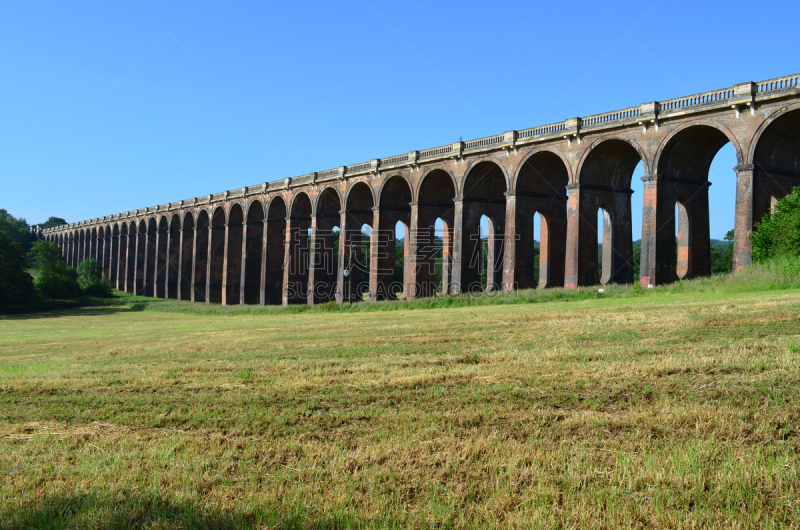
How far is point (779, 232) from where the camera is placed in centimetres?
2517

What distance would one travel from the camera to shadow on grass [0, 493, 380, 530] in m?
3.88

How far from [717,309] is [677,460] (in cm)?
1077

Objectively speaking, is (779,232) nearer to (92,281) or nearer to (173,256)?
(173,256)

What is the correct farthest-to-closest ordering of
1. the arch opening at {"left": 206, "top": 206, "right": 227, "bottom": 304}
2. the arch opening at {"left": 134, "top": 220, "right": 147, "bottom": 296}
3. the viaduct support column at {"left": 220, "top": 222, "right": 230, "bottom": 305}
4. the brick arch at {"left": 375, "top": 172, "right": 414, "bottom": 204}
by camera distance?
the arch opening at {"left": 134, "top": 220, "right": 147, "bottom": 296}, the arch opening at {"left": 206, "top": 206, "right": 227, "bottom": 304}, the viaduct support column at {"left": 220, "top": 222, "right": 230, "bottom": 305}, the brick arch at {"left": 375, "top": 172, "right": 414, "bottom": 204}

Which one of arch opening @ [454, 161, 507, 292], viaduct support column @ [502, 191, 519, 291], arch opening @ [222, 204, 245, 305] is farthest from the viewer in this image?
arch opening @ [222, 204, 245, 305]

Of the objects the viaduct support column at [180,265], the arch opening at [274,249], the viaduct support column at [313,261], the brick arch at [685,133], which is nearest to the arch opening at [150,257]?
the viaduct support column at [180,265]

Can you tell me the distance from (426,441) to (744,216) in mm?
27491

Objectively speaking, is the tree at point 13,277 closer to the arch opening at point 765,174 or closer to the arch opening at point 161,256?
the arch opening at point 161,256

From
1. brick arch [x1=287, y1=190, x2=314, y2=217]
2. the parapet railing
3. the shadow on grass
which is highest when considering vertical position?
the parapet railing

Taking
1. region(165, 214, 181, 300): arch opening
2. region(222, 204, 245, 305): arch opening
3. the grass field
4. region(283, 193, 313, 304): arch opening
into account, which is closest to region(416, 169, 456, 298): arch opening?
region(283, 193, 313, 304): arch opening

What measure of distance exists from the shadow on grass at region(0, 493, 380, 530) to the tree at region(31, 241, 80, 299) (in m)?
68.1

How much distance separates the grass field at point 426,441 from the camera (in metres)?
4.04

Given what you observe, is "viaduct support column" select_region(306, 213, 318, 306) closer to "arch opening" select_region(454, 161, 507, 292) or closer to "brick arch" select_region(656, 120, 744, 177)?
"arch opening" select_region(454, 161, 507, 292)

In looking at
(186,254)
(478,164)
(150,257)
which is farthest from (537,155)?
(150,257)
